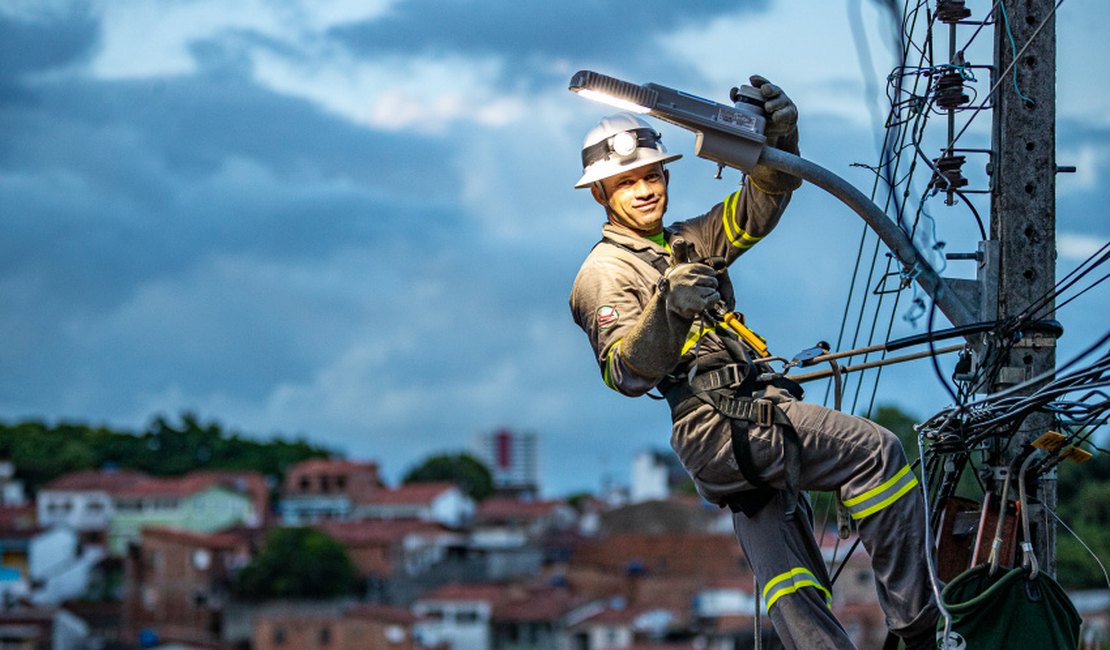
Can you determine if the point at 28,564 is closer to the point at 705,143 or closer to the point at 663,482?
the point at 663,482

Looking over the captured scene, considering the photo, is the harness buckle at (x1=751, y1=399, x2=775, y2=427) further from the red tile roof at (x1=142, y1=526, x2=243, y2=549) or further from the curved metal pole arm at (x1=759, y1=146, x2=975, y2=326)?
the red tile roof at (x1=142, y1=526, x2=243, y2=549)

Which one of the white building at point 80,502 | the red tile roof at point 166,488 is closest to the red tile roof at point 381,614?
the red tile roof at point 166,488

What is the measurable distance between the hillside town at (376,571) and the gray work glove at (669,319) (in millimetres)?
52309

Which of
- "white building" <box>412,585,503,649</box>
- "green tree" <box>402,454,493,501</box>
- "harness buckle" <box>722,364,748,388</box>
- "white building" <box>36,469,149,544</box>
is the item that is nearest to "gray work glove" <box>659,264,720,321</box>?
"harness buckle" <box>722,364,748,388</box>

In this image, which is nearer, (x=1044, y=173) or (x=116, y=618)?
(x=1044, y=173)

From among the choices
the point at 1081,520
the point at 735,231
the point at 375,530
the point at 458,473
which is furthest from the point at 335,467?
the point at 735,231

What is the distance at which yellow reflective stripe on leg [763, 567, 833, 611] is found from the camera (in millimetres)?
7004

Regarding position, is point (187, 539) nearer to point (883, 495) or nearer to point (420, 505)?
point (420, 505)

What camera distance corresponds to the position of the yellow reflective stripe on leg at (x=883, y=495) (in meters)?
6.77

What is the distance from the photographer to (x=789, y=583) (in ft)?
23.0

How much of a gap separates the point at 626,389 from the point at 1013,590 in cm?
168

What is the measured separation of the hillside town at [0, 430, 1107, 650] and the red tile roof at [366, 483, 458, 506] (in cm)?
10

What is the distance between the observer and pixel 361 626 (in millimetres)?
68312

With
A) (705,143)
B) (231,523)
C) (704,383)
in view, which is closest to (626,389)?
(704,383)
